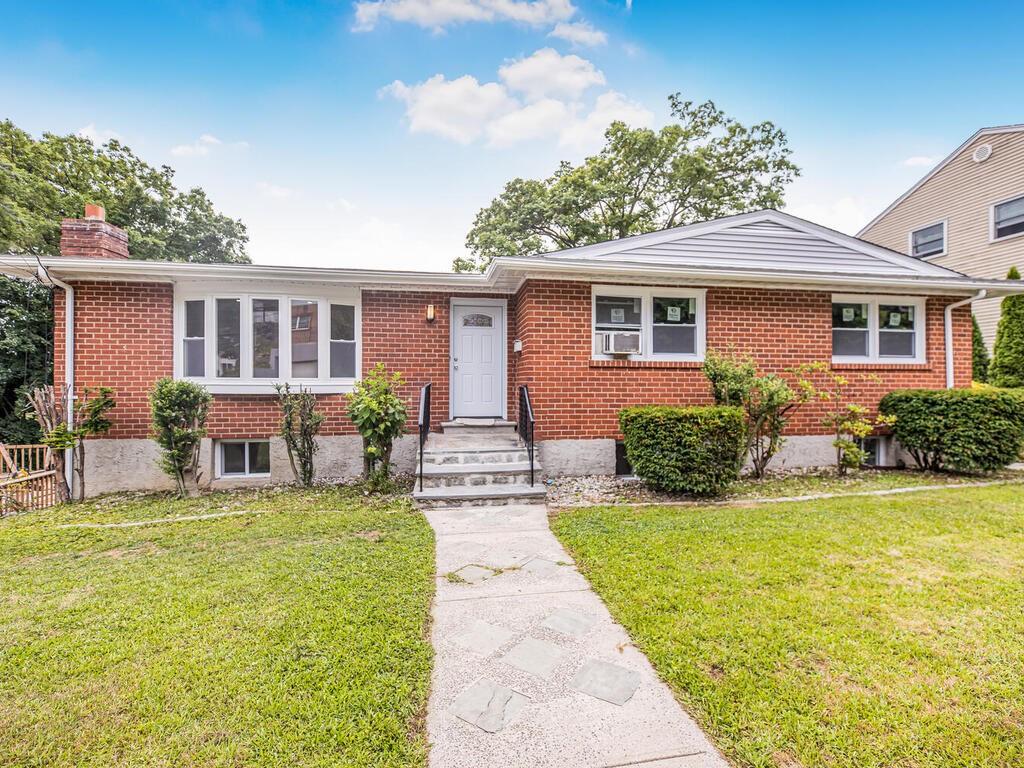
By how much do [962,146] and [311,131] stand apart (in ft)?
59.1

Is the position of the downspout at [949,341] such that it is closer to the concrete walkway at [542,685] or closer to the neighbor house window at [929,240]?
the neighbor house window at [929,240]

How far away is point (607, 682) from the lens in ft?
7.43

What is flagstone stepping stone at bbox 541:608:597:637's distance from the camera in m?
2.75

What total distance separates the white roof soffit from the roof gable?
27.4ft

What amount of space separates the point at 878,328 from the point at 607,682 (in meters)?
8.45

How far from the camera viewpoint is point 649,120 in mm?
17953

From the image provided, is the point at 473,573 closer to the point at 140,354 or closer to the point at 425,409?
the point at 425,409

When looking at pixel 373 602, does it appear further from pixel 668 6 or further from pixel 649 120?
pixel 649 120

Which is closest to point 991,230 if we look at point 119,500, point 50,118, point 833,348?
point 833,348

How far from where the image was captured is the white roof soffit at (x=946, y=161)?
1258 centimetres

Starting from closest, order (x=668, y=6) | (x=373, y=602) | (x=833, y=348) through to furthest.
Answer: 1. (x=373, y=602)
2. (x=833, y=348)
3. (x=668, y=6)

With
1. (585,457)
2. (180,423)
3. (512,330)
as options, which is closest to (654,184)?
(512,330)

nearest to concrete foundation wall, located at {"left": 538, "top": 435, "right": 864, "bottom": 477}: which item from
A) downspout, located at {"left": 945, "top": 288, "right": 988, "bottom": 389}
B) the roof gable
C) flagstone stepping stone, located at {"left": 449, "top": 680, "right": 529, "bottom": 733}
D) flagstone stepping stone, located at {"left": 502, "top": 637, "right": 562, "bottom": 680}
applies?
the roof gable

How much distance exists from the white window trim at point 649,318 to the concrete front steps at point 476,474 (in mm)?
2039
